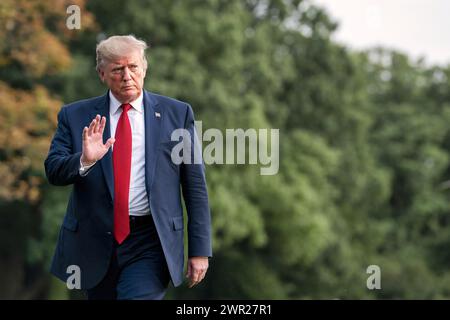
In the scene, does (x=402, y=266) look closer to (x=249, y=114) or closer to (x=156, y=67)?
(x=249, y=114)

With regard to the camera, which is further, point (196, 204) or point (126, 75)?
point (196, 204)

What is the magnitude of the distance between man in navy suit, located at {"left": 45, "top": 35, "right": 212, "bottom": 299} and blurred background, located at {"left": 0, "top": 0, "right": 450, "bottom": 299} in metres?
11.9

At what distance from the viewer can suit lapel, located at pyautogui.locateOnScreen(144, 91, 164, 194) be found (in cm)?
412

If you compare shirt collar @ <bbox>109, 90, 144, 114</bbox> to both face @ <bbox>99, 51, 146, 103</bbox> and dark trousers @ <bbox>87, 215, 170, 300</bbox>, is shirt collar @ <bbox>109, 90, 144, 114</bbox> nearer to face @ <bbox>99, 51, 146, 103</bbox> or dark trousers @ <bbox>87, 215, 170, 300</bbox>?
face @ <bbox>99, 51, 146, 103</bbox>

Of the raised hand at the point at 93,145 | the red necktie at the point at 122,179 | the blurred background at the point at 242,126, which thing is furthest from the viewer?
the blurred background at the point at 242,126

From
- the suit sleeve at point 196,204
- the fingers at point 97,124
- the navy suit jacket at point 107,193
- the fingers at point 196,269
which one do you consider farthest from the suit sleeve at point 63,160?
the fingers at point 196,269

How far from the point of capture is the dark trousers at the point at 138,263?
413 cm

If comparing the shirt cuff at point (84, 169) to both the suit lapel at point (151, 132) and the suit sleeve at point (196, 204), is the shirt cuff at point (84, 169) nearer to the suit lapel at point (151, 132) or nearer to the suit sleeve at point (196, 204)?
the suit lapel at point (151, 132)

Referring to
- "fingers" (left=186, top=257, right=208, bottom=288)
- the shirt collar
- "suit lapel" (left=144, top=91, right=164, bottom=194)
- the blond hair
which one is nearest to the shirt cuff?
"suit lapel" (left=144, top=91, right=164, bottom=194)

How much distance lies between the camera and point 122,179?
13.6 ft

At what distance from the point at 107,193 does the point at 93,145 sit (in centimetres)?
28

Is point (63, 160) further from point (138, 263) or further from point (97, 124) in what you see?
point (138, 263)

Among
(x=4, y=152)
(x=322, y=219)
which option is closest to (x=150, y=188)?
(x=4, y=152)

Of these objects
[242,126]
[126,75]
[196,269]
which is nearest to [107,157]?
[126,75]
